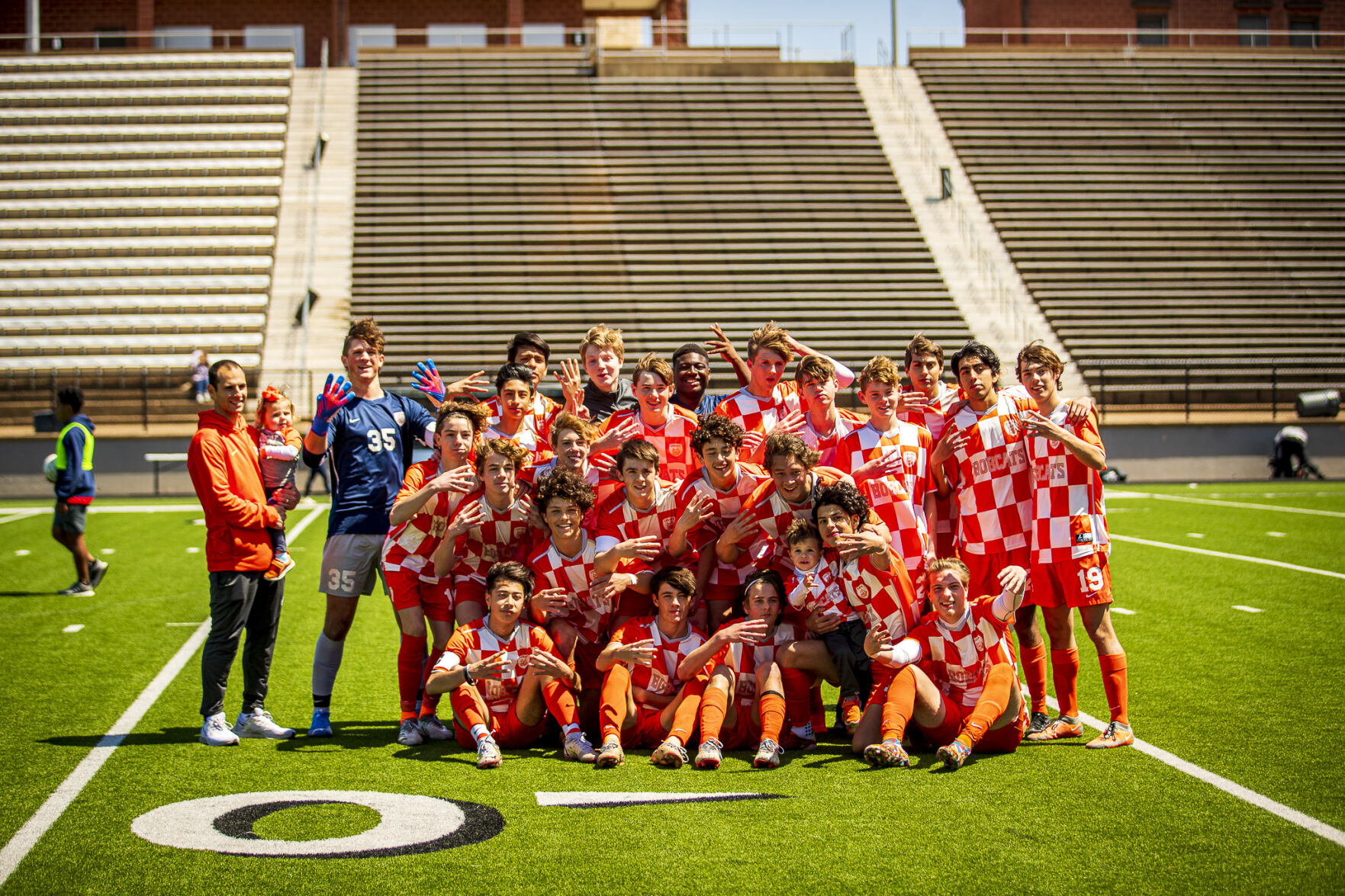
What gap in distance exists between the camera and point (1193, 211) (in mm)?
25250

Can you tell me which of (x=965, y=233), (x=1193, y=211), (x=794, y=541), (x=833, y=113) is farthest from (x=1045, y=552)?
(x=833, y=113)

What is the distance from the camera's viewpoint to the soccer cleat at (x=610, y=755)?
5055mm

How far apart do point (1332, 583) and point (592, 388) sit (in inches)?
263

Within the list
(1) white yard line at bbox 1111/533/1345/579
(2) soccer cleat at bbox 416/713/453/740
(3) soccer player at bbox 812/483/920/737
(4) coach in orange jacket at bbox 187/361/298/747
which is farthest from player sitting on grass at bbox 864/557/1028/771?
(1) white yard line at bbox 1111/533/1345/579

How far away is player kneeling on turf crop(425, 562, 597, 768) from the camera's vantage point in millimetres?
5227

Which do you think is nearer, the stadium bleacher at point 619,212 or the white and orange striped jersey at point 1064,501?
the white and orange striped jersey at point 1064,501

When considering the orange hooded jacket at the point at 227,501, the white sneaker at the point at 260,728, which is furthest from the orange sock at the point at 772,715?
the orange hooded jacket at the point at 227,501

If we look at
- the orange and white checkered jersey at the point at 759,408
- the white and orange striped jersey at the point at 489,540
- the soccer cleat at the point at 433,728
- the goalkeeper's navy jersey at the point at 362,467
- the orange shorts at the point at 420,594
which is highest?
the orange and white checkered jersey at the point at 759,408

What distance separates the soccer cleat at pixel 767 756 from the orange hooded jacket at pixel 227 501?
8.66 ft

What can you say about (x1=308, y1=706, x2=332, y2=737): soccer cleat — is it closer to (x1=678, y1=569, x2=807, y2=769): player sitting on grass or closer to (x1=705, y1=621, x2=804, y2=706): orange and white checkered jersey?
(x1=678, y1=569, x2=807, y2=769): player sitting on grass

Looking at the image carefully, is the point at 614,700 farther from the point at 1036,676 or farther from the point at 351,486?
the point at 1036,676

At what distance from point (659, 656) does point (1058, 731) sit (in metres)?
1.97

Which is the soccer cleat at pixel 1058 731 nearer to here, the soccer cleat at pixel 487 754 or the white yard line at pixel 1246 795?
the white yard line at pixel 1246 795

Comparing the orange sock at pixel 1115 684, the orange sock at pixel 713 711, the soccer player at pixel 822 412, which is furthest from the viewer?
the soccer player at pixel 822 412
